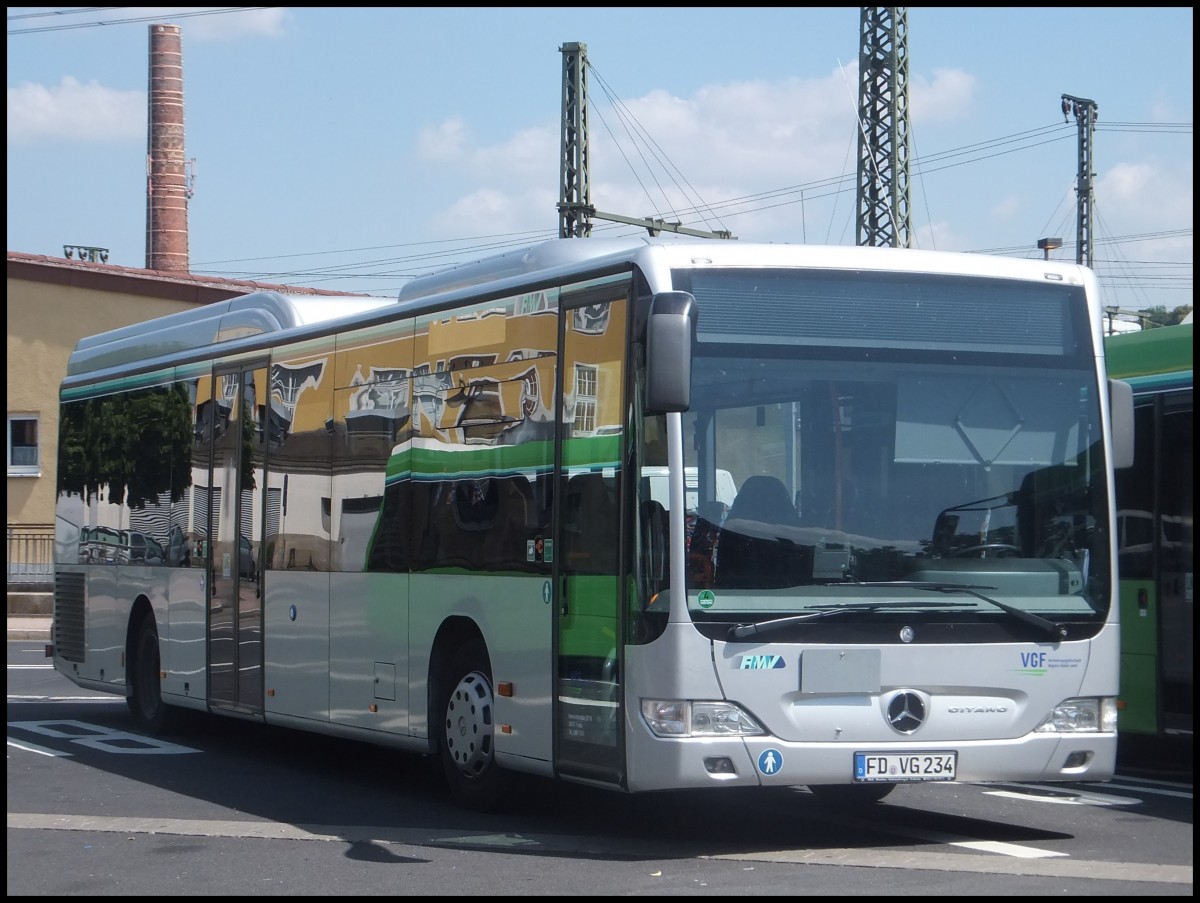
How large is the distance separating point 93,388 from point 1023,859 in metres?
10.9

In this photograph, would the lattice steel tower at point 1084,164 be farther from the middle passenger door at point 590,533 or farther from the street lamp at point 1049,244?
the middle passenger door at point 590,533

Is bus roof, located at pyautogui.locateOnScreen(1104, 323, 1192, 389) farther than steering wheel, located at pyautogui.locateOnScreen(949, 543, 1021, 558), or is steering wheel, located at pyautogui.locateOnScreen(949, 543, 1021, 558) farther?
bus roof, located at pyautogui.locateOnScreen(1104, 323, 1192, 389)

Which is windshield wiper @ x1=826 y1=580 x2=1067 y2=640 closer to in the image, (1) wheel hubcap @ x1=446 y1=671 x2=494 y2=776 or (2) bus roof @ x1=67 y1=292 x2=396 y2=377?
(1) wheel hubcap @ x1=446 y1=671 x2=494 y2=776

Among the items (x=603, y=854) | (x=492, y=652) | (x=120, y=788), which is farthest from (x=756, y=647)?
(x=120, y=788)

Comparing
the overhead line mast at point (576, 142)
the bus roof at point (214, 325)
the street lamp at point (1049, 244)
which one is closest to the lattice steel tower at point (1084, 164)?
the street lamp at point (1049, 244)

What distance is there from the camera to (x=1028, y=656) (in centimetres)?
878

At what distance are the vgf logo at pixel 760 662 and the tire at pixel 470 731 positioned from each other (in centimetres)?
201

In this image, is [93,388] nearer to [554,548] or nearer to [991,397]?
[554,548]

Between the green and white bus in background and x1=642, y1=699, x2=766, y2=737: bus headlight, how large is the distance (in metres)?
4.37

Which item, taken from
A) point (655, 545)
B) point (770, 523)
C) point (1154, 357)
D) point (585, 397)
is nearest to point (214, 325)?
point (585, 397)

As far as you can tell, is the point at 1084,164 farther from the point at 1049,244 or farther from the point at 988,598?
the point at 988,598

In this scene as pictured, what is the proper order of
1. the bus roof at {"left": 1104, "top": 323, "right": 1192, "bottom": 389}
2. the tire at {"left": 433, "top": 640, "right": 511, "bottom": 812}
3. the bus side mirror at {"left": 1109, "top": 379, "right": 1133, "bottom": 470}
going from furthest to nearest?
the bus roof at {"left": 1104, "top": 323, "right": 1192, "bottom": 389} < the tire at {"left": 433, "top": 640, "right": 511, "bottom": 812} < the bus side mirror at {"left": 1109, "top": 379, "right": 1133, "bottom": 470}

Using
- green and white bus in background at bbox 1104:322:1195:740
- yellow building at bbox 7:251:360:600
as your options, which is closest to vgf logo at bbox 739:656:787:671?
green and white bus in background at bbox 1104:322:1195:740

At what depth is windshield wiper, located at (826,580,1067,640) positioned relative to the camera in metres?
8.59
